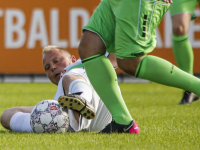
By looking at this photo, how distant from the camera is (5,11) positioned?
11.0m

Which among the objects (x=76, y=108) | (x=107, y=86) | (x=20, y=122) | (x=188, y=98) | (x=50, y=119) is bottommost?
(x=188, y=98)

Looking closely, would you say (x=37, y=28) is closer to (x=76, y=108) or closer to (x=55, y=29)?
(x=55, y=29)

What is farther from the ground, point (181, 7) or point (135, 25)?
point (135, 25)

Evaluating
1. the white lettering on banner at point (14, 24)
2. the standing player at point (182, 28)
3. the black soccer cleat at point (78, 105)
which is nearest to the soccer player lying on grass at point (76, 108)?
the black soccer cleat at point (78, 105)

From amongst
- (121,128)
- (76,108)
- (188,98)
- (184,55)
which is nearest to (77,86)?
(76,108)

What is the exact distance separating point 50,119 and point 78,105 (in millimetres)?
373

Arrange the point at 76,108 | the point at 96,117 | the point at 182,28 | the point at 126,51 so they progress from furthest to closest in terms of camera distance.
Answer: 1. the point at 182,28
2. the point at 96,117
3. the point at 76,108
4. the point at 126,51

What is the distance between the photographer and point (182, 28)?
5480 mm

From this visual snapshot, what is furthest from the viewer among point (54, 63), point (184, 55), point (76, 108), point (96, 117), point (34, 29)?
point (34, 29)

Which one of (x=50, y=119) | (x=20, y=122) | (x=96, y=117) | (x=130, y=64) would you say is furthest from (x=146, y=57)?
(x=20, y=122)

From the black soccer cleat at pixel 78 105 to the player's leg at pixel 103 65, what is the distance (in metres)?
0.14

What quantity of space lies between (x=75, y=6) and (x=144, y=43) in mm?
7977

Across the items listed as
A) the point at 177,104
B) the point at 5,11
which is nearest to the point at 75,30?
the point at 5,11

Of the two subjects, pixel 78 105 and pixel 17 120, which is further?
pixel 17 120
